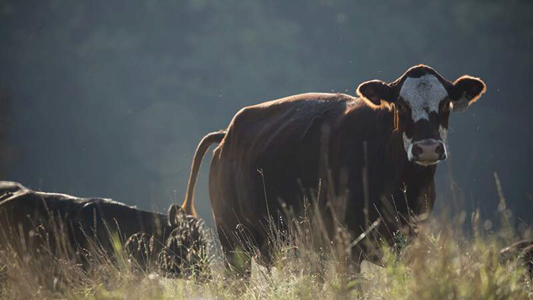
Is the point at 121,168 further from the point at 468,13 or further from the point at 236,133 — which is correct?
the point at 468,13

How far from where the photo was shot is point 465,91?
23.1 feet

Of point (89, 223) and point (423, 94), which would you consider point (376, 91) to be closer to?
point (423, 94)

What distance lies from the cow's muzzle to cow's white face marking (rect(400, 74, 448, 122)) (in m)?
0.37

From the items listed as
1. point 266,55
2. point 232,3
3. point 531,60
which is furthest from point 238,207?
point 232,3

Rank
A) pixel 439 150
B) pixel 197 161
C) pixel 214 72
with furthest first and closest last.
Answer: pixel 214 72 < pixel 197 161 < pixel 439 150

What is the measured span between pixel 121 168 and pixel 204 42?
234 ft

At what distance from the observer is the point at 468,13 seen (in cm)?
17438

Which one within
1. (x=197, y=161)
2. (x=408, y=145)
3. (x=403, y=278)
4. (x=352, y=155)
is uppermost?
(x=408, y=145)

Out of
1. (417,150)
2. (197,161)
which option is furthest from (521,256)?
(197,161)

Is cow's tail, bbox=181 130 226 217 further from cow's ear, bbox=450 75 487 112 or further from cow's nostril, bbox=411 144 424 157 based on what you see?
cow's nostril, bbox=411 144 424 157

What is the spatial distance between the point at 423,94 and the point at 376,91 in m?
0.54

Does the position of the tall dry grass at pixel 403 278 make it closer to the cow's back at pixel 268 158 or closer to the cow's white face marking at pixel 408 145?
the cow's white face marking at pixel 408 145

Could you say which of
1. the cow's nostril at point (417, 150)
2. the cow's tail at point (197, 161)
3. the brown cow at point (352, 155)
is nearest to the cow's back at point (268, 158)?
the brown cow at point (352, 155)

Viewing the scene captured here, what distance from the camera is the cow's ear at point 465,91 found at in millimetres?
6988
